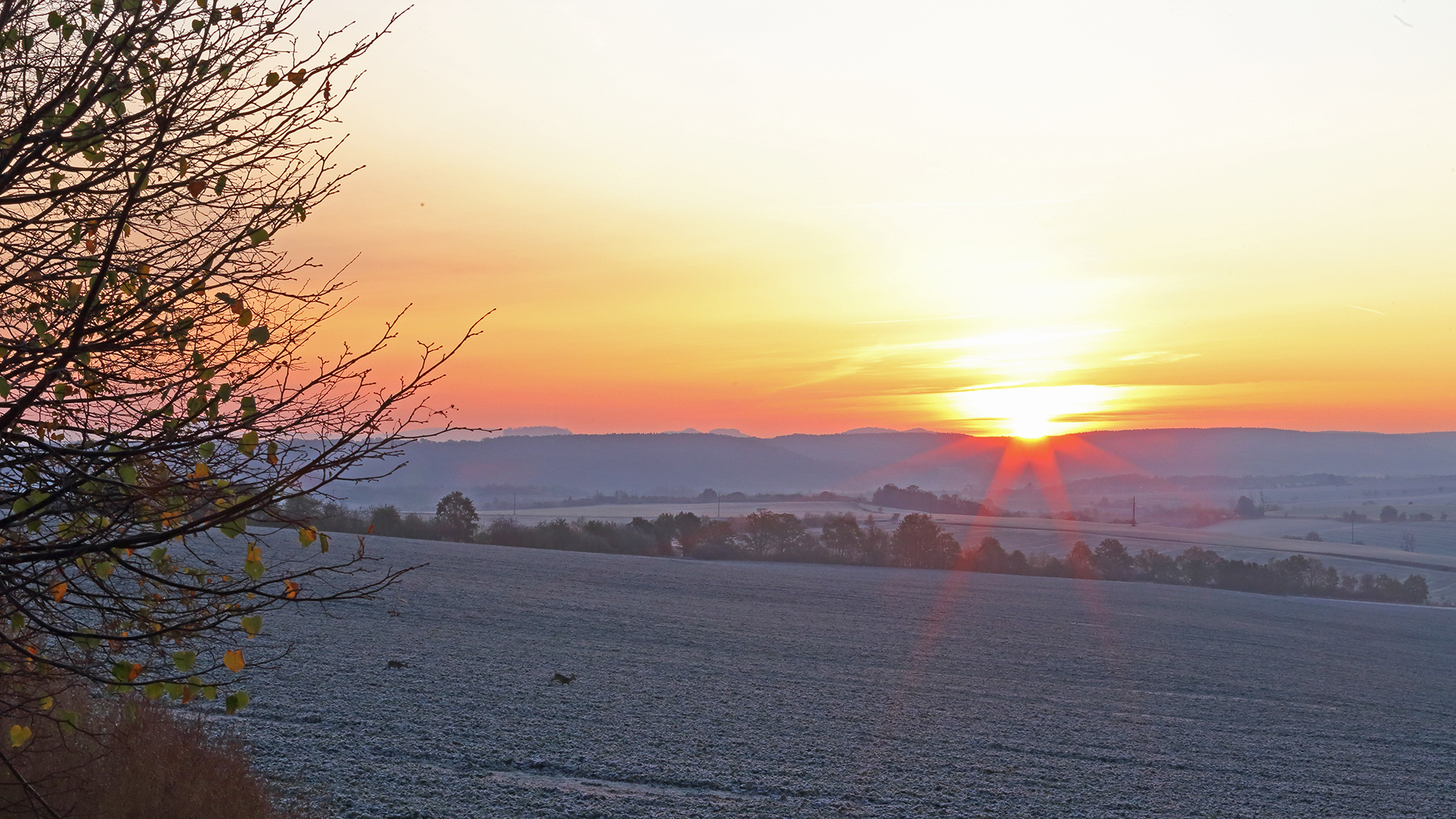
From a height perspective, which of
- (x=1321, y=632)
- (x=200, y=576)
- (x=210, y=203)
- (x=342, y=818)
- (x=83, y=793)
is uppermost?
(x=210, y=203)

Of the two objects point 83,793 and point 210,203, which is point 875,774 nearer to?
point 83,793

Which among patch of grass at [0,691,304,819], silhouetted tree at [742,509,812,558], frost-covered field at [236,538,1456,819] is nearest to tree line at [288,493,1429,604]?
silhouetted tree at [742,509,812,558]

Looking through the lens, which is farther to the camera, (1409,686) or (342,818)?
(1409,686)

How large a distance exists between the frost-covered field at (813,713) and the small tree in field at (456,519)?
1689cm

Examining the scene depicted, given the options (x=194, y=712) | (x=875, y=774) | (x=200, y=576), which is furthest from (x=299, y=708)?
(x=200, y=576)

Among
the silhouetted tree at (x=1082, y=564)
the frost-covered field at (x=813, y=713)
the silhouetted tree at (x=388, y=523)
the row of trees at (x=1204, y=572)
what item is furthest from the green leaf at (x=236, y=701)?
the silhouetted tree at (x=1082, y=564)

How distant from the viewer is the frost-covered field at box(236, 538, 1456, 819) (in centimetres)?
1390

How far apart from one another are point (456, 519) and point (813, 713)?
4311cm

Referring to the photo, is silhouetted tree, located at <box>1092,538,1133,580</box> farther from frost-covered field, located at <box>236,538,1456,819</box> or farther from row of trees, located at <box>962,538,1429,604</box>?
frost-covered field, located at <box>236,538,1456,819</box>

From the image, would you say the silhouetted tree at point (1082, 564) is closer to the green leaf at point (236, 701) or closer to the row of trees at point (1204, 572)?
the row of trees at point (1204, 572)

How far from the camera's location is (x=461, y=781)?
13.1 meters

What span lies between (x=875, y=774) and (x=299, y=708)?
367 inches

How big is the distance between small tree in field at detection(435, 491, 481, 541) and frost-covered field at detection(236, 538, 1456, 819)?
55.4 ft

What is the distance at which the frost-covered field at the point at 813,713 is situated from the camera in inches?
547
